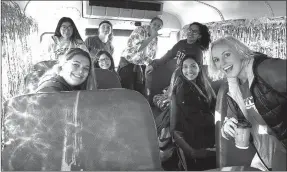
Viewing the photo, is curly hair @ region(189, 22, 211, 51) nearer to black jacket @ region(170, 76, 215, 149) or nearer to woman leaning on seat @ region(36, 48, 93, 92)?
black jacket @ region(170, 76, 215, 149)

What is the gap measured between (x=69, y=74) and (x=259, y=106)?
781 millimetres

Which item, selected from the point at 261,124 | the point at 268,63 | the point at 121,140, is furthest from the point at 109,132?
the point at 268,63

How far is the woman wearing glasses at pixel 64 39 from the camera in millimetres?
1038

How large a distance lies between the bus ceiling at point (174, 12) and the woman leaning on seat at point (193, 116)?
0.21 m

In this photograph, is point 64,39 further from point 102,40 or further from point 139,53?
point 139,53

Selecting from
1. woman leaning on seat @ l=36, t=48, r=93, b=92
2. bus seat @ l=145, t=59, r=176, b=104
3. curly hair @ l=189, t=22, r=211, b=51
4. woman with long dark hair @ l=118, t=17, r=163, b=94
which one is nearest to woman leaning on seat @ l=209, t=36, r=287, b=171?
curly hair @ l=189, t=22, r=211, b=51

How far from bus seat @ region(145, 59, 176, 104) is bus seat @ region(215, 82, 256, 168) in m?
0.23

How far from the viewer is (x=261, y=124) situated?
1036mm

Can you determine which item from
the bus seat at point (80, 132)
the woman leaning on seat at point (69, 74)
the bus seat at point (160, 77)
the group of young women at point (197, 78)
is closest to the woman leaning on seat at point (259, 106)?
the group of young women at point (197, 78)

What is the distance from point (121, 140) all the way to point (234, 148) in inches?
20.3

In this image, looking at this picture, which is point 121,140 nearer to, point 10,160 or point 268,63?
point 10,160

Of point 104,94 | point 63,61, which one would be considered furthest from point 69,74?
point 104,94

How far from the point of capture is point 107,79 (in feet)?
3.45

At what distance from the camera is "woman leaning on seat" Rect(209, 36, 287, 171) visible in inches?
40.6
